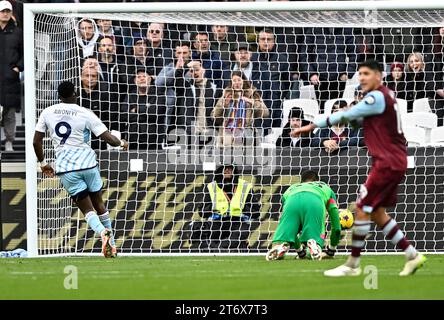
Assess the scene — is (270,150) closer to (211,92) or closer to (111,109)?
(211,92)

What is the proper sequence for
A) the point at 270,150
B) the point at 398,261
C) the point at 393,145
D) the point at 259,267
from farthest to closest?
the point at 270,150 → the point at 398,261 → the point at 259,267 → the point at 393,145

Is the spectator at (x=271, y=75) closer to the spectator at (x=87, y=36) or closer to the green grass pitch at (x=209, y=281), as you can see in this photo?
the spectator at (x=87, y=36)

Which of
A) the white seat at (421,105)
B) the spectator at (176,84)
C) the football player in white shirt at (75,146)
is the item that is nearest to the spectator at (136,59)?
the spectator at (176,84)

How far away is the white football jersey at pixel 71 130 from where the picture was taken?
16000 millimetres

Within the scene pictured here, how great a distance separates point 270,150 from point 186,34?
2485mm

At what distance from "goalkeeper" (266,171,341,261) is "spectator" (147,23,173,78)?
4.05 meters

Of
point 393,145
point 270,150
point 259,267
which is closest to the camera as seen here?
point 393,145

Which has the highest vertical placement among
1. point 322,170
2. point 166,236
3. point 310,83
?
point 310,83

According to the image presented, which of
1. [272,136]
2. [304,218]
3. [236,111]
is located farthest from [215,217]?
[304,218]

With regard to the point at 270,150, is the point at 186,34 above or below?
above

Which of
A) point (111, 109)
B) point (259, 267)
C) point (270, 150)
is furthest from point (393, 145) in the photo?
point (111, 109)

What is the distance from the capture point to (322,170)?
60.1 ft

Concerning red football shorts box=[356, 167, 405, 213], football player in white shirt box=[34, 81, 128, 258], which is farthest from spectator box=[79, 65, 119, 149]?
red football shorts box=[356, 167, 405, 213]

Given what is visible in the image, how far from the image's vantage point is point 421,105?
60.7ft
